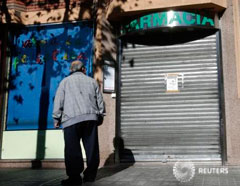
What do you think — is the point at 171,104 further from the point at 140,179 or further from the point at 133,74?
the point at 140,179

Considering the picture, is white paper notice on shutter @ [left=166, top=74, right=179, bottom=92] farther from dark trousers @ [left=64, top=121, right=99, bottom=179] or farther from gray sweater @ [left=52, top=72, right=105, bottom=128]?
dark trousers @ [left=64, top=121, right=99, bottom=179]

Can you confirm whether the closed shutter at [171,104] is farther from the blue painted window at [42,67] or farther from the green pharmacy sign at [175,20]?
the blue painted window at [42,67]

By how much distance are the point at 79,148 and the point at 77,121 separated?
46 centimetres

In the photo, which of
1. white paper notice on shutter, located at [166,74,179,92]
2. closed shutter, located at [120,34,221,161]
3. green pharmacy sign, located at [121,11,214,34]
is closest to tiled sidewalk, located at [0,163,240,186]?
closed shutter, located at [120,34,221,161]

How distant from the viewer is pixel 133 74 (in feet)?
28.7

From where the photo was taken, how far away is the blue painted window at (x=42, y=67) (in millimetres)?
8820

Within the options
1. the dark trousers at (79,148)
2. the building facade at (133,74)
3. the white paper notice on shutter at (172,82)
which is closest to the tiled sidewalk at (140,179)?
the dark trousers at (79,148)

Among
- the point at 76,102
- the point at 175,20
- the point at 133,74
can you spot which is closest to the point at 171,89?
the point at 133,74

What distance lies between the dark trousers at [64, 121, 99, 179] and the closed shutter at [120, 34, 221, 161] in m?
3.17

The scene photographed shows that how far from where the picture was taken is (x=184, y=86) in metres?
8.34

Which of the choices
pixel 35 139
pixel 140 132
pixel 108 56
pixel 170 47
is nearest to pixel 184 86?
pixel 170 47

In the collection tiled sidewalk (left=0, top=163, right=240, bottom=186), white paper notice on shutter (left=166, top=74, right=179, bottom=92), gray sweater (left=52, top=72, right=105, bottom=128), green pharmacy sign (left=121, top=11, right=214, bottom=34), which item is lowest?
tiled sidewalk (left=0, top=163, right=240, bottom=186)

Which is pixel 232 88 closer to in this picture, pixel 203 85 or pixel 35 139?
pixel 203 85

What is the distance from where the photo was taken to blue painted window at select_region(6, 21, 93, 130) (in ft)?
28.9
